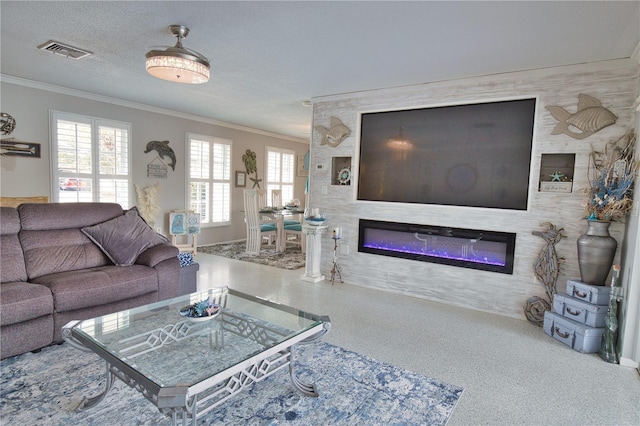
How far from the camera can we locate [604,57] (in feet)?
10.1

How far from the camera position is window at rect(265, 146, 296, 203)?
836 cm

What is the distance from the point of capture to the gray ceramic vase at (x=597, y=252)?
2.97 metres

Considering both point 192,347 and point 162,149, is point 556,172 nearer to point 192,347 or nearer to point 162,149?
point 192,347

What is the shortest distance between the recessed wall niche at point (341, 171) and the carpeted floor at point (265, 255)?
1576 mm

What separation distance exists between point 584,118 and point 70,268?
4803mm

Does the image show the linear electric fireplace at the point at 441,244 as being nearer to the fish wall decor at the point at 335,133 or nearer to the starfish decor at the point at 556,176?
the starfish decor at the point at 556,176

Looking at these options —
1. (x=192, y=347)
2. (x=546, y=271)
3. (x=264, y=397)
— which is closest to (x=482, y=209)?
(x=546, y=271)

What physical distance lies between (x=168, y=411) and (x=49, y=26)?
309 cm

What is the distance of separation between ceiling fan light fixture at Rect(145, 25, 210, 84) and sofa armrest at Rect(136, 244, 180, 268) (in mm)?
1591

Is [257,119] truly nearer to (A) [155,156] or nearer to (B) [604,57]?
(A) [155,156]

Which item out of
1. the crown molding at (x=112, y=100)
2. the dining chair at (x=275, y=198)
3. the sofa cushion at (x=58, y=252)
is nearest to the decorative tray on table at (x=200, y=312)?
the sofa cushion at (x=58, y=252)

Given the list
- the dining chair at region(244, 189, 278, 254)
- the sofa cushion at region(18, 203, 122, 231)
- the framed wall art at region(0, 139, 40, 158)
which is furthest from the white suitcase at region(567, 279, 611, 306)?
the framed wall art at region(0, 139, 40, 158)

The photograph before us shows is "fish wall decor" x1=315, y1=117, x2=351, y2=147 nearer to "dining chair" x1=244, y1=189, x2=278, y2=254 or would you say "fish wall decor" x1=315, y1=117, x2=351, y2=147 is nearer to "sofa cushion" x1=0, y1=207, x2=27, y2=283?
"dining chair" x1=244, y1=189, x2=278, y2=254

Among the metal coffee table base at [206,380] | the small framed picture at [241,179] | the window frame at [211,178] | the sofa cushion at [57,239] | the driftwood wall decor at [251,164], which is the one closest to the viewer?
the metal coffee table base at [206,380]
